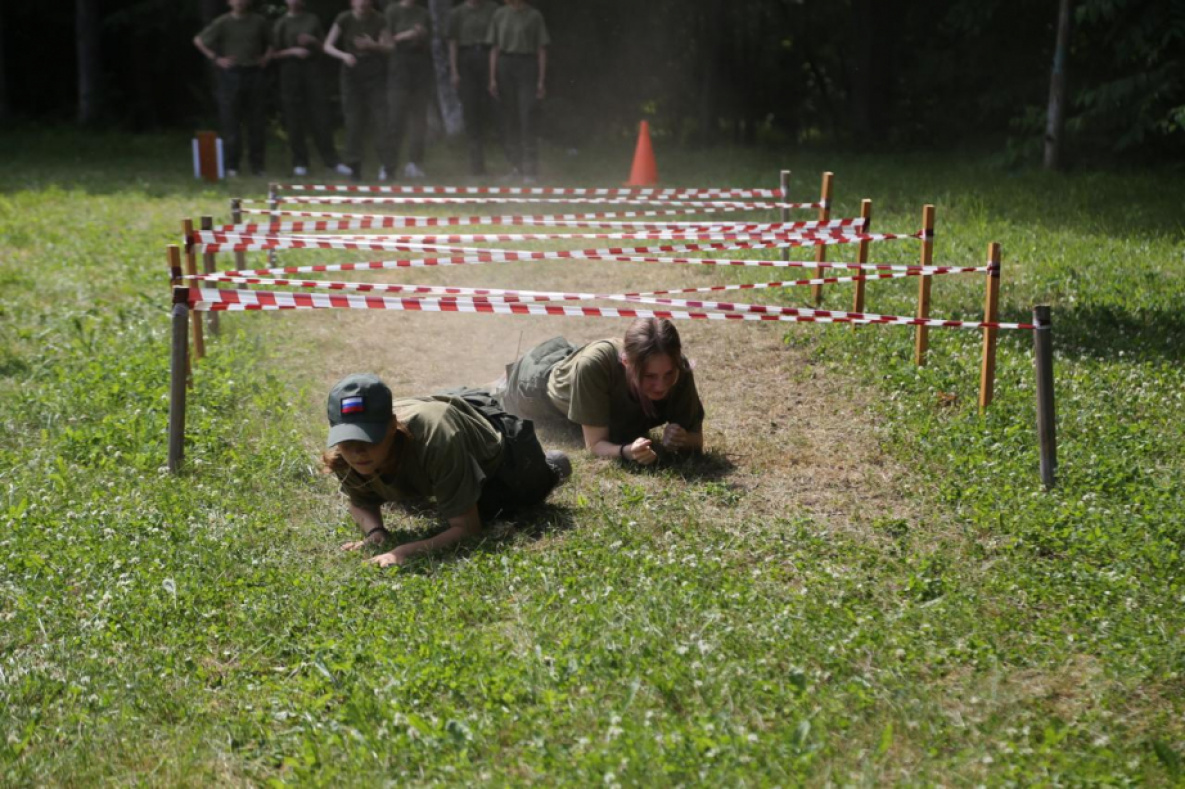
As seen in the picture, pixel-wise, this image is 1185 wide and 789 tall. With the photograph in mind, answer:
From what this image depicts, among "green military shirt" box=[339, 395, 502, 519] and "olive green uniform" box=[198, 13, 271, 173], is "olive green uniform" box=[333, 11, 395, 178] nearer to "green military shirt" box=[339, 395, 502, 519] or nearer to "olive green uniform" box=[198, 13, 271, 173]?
"olive green uniform" box=[198, 13, 271, 173]

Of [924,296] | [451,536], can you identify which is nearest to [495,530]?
[451,536]

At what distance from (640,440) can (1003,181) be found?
11382mm

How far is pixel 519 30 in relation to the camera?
16703 mm

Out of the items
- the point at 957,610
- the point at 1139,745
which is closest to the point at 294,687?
the point at 957,610

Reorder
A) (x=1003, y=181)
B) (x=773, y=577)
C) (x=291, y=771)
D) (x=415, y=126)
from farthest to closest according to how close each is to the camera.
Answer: (x=415, y=126) → (x=1003, y=181) → (x=773, y=577) → (x=291, y=771)

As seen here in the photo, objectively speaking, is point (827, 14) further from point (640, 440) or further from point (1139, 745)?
point (1139, 745)

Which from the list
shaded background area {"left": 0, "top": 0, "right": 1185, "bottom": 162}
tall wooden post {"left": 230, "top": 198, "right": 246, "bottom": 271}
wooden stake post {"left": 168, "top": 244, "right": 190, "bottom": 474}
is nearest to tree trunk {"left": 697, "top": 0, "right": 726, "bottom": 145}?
shaded background area {"left": 0, "top": 0, "right": 1185, "bottom": 162}

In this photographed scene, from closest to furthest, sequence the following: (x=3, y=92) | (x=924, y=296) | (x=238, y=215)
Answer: (x=924, y=296) → (x=238, y=215) → (x=3, y=92)

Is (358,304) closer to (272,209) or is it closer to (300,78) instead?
(272,209)

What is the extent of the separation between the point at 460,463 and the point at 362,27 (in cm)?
1299

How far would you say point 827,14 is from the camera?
28219 mm

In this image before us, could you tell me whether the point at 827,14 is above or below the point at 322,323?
above

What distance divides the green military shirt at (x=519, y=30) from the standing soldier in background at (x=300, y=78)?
267 centimetres

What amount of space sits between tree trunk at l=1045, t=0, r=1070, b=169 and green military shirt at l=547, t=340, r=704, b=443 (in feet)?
37.3
